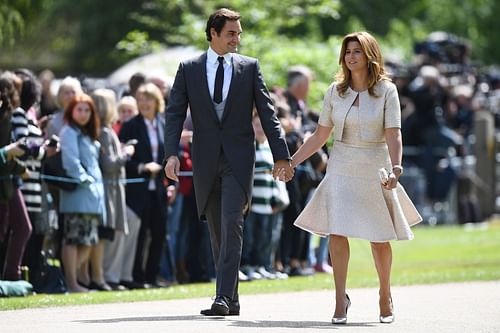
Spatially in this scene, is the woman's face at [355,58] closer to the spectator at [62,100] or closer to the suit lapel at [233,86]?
the suit lapel at [233,86]

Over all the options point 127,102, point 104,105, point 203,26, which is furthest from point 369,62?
point 203,26

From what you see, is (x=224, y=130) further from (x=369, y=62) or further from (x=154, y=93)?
(x=154, y=93)

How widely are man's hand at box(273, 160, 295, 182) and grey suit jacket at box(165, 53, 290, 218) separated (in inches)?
1.8

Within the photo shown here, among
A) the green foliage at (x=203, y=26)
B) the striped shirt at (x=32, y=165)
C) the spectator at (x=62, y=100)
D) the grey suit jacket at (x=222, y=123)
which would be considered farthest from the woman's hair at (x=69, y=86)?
the grey suit jacket at (x=222, y=123)

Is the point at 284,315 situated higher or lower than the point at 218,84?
lower

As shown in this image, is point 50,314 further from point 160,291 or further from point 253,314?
point 160,291

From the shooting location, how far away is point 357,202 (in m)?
11.7

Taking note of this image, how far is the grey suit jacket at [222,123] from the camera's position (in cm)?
1205

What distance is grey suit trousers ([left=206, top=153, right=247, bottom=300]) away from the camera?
11.9m

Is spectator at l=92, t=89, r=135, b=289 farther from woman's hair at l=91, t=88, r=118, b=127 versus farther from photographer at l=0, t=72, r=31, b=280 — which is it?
photographer at l=0, t=72, r=31, b=280

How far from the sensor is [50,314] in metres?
12.0

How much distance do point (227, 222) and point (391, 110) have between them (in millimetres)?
1505

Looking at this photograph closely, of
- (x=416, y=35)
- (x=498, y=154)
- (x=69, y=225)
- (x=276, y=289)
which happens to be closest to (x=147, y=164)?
(x=69, y=225)

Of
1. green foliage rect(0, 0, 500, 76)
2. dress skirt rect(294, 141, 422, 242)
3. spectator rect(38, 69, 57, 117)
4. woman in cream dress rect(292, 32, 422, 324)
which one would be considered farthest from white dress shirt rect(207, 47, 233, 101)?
green foliage rect(0, 0, 500, 76)
